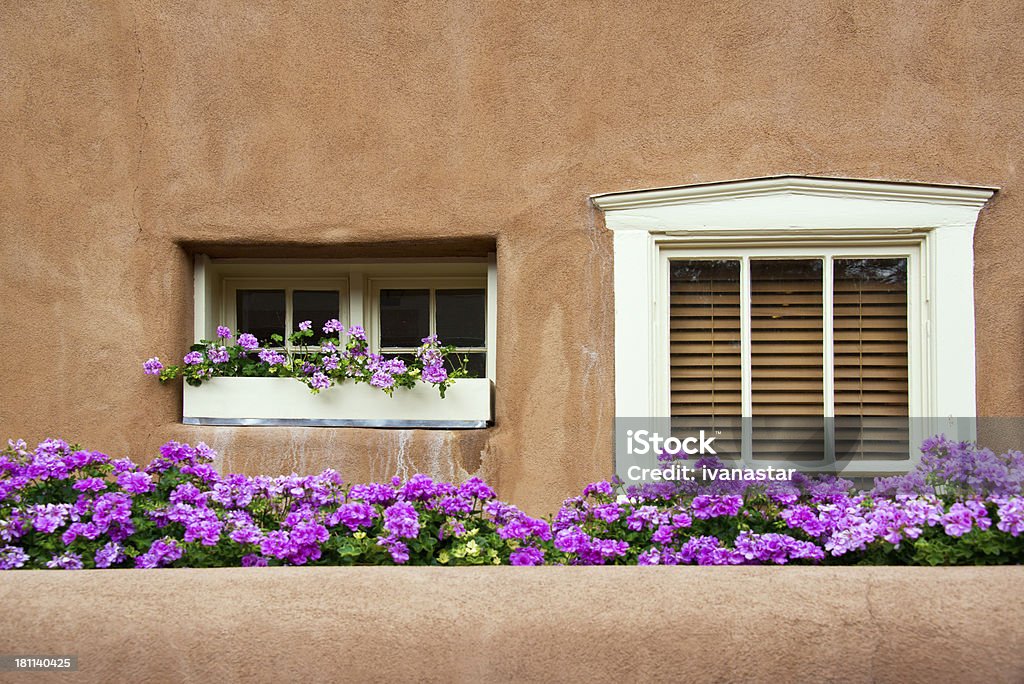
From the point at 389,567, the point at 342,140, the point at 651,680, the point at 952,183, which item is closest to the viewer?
the point at 651,680

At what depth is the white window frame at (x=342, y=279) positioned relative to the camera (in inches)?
189

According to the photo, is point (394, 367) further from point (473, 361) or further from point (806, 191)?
point (806, 191)

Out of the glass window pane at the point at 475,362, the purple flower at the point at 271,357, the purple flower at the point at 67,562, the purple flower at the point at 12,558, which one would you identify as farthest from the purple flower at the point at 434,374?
the purple flower at the point at 12,558

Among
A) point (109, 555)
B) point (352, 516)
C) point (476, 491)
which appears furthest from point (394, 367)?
point (109, 555)

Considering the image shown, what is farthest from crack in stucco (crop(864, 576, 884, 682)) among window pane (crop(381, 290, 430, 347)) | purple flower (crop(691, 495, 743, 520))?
window pane (crop(381, 290, 430, 347))

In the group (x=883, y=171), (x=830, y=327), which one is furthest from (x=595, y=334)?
(x=883, y=171)

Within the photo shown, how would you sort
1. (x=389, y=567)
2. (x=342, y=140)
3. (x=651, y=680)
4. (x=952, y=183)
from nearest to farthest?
(x=651, y=680), (x=389, y=567), (x=952, y=183), (x=342, y=140)

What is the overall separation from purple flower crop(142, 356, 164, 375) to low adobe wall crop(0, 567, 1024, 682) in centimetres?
188

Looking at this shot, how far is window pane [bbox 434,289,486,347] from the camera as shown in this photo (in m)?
4.97

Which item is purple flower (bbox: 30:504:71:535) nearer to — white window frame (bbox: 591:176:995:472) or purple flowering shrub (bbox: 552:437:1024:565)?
purple flowering shrub (bbox: 552:437:1024:565)

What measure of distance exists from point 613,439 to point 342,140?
2155mm

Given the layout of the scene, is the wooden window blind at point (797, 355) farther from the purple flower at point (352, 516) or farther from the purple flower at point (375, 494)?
the purple flower at point (352, 516)

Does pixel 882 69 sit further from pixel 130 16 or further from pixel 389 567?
pixel 130 16

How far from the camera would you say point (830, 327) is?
434 centimetres
